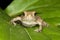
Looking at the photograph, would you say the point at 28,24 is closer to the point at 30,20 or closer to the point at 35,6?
the point at 30,20

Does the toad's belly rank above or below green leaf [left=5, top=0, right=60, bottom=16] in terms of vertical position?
below

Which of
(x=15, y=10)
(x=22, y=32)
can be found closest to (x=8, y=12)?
(x=15, y=10)

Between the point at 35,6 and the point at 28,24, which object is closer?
the point at 28,24

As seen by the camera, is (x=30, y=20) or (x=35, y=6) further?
(x=35, y=6)

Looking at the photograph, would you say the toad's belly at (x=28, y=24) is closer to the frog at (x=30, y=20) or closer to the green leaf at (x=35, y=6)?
the frog at (x=30, y=20)

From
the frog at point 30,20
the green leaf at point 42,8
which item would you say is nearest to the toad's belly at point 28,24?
the frog at point 30,20

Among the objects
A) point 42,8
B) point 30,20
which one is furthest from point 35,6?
point 30,20

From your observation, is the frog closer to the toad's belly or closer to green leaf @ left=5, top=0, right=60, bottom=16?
the toad's belly

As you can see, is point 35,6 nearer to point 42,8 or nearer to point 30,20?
point 42,8

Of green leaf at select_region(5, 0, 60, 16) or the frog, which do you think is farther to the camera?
green leaf at select_region(5, 0, 60, 16)

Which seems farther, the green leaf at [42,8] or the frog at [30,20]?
the green leaf at [42,8]

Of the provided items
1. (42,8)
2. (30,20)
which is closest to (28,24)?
(30,20)

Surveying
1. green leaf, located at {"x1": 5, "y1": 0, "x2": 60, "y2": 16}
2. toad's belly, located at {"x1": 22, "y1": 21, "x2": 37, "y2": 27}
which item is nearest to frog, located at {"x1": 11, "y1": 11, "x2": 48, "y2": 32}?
toad's belly, located at {"x1": 22, "y1": 21, "x2": 37, "y2": 27}

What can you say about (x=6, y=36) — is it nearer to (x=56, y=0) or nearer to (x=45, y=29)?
(x=45, y=29)
